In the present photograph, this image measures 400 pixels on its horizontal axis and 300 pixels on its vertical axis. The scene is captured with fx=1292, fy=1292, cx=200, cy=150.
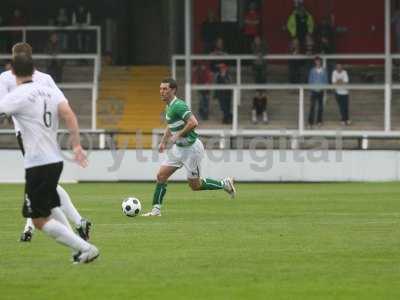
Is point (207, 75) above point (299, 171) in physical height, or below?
above

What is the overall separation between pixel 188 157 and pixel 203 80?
1338cm

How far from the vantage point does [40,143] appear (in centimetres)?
1231

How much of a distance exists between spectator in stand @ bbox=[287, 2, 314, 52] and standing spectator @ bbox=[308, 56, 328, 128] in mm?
2094

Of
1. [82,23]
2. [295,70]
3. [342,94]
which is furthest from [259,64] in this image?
[82,23]

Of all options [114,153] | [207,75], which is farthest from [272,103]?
[114,153]

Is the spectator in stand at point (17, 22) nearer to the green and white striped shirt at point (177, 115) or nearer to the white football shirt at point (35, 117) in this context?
the green and white striped shirt at point (177, 115)

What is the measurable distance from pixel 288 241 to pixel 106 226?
3255 millimetres

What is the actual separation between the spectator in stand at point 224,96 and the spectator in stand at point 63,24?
5028mm

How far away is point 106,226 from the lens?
17531mm

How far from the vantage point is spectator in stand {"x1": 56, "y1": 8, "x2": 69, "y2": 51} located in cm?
3609

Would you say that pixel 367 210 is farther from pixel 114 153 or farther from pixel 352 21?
pixel 352 21

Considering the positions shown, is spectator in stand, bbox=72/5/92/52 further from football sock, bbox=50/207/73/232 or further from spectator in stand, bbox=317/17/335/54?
football sock, bbox=50/207/73/232

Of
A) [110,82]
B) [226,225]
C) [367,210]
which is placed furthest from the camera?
[110,82]

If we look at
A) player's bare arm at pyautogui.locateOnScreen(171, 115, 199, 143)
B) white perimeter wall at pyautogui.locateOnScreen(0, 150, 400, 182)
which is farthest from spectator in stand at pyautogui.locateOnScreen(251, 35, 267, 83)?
player's bare arm at pyautogui.locateOnScreen(171, 115, 199, 143)
